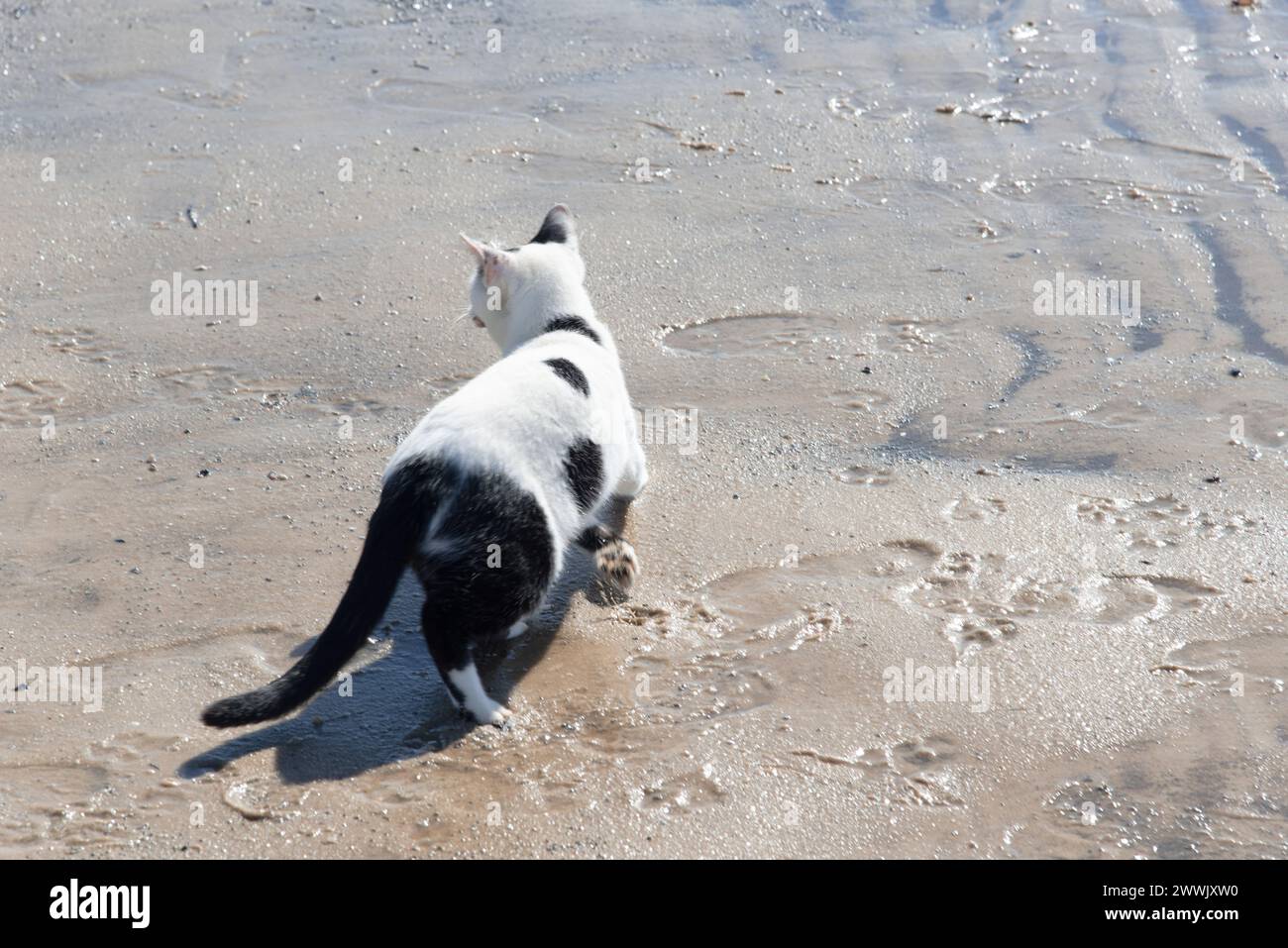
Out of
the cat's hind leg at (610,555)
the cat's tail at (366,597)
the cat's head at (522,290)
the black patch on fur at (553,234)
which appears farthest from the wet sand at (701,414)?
the black patch on fur at (553,234)

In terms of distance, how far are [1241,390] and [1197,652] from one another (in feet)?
6.08

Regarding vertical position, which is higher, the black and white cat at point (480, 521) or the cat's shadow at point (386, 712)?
the black and white cat at point (480, 521)

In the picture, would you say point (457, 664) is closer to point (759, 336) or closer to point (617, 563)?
point (617, 563)

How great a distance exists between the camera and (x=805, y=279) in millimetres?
6105

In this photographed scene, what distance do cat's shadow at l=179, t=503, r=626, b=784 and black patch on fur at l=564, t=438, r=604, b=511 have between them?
406mm

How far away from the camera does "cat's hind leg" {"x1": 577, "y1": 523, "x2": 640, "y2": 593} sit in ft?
13.6

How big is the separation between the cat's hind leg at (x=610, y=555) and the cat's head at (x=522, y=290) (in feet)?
2.90

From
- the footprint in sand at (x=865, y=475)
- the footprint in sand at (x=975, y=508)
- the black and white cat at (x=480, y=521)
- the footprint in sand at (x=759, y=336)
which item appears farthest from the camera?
the footprint in sand at (x=759, y=336)

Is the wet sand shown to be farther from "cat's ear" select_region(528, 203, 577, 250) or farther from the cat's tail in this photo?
"cat's ear" select_region(528, 203, 577, 250)

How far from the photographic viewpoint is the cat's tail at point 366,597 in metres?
3.29

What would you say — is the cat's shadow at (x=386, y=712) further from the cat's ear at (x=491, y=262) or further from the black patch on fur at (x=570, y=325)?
the cat's ear at (x=491, y=262)
